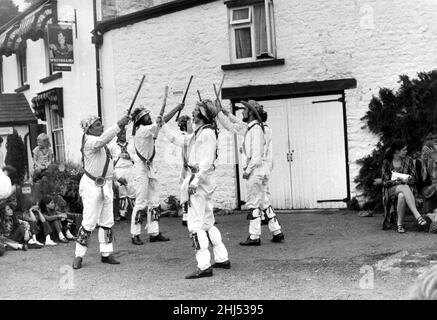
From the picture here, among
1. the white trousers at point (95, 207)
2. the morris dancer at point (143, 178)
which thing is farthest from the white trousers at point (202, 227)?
the morris dancer at point (143, 178)

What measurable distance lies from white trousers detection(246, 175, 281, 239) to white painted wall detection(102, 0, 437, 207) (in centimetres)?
399

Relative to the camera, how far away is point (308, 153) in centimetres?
1295

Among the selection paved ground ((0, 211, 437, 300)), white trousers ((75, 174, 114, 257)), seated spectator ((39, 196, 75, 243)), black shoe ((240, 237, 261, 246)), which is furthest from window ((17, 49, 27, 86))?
black shoe ((240, 237, 261, 246))

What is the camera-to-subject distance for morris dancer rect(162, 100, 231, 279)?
23.2 feet

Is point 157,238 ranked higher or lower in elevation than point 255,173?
lower

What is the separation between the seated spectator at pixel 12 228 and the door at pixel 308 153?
5.37 meters

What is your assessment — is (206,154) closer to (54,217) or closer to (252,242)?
(252,242)

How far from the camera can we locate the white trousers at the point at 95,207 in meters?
7.98

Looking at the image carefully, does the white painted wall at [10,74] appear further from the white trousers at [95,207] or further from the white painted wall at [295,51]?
the white trousers at [95,207]

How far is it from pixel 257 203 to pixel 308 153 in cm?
430

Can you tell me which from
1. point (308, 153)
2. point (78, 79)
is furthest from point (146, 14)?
point (308, 153)

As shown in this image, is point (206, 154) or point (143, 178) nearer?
point (206, 154)
